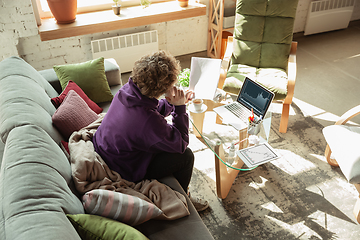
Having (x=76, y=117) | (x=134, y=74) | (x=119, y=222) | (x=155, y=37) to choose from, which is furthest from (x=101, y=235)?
(x=155, y=37)

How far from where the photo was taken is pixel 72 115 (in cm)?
207

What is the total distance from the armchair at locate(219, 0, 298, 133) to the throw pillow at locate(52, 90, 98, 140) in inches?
53.2

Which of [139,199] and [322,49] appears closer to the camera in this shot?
[139,199]

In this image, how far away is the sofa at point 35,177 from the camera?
1.15m

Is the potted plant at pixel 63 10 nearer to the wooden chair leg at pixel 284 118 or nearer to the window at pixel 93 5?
the window at pixel 93 5

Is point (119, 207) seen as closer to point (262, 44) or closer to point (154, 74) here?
point (154, 74)

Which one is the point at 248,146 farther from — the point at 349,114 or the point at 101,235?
the point at 101,235

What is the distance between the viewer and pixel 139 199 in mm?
1548

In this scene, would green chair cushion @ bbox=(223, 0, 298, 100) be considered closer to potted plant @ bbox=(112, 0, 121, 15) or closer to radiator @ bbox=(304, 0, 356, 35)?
potted plant @ bbox=(112, 0, 121, 15)

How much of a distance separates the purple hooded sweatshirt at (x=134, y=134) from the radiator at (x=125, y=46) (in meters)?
2.05

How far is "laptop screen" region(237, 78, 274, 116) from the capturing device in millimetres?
2242

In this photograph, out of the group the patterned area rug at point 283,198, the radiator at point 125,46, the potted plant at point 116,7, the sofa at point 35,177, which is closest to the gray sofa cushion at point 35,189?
the sofa at point 35,177

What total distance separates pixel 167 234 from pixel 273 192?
116 cm

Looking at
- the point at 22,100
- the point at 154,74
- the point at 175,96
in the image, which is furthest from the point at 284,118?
the point at 22,100
